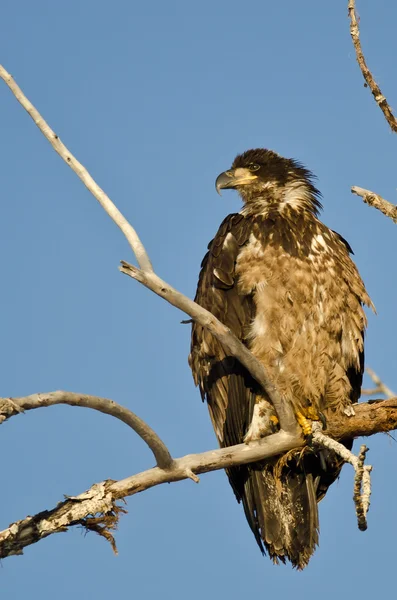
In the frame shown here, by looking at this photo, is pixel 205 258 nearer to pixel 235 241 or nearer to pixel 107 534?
pixel 235 241

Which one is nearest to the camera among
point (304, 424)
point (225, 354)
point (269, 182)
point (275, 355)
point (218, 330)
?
point (218, 330)

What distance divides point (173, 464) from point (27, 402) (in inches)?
44.1

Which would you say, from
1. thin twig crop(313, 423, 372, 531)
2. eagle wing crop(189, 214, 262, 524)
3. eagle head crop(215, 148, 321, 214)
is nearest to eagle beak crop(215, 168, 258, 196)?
eagle head crop(215, 148, 321, 214)

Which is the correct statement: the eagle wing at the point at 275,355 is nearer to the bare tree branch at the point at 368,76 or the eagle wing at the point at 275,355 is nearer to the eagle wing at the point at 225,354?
the eagle wing at the point at 225,354

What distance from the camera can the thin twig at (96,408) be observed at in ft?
13.8

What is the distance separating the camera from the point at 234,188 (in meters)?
7.92

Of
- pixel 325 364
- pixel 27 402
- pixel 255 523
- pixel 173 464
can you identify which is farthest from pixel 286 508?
pixel 27 402

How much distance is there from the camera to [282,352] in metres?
6.39

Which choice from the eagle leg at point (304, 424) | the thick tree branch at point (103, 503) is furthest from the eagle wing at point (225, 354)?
the thick tree branch at point (103, 503)

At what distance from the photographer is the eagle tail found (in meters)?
6.28

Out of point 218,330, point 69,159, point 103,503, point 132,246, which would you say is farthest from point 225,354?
point 69,159

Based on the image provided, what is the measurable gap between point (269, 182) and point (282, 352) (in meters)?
1.92

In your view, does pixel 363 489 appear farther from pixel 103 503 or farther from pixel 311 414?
pixel 311 414

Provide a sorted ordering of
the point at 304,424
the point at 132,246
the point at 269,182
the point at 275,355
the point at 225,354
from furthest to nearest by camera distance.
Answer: the point at 269,182 → the point at 225,354 → the point at 275,355 → the point at 304,424 → the point at 132,246
